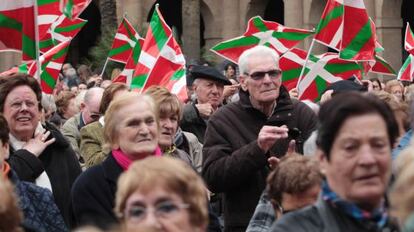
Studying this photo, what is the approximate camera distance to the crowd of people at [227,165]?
4.30m

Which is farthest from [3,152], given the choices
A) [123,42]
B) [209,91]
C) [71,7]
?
[123,42]

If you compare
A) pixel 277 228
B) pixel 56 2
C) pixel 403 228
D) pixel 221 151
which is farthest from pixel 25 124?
pixel 56 2

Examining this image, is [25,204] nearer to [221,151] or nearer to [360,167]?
[221,151]

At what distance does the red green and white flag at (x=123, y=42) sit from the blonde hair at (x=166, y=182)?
12.6m

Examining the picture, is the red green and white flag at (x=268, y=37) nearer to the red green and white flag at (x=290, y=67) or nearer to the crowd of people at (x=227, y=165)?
the red green and white flag at (x=290, y=67)

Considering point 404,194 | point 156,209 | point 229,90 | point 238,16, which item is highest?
point 404,194

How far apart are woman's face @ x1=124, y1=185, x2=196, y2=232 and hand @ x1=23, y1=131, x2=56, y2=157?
330cm

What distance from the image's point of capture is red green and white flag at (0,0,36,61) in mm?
10805

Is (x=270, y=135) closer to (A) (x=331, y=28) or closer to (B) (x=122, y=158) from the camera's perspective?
(B) (x=122, y=158)

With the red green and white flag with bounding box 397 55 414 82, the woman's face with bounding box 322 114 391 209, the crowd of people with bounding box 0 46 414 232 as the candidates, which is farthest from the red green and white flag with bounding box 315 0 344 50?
the woman's face with bounding box 322 114 391 209

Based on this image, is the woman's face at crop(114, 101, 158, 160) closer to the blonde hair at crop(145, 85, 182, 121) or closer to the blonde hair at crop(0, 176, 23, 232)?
the blonde hair at crop(145, 85, 182, 121)

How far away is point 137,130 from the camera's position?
6.52 meters

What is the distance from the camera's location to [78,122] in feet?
38.5

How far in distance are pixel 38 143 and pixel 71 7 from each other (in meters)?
8.37
